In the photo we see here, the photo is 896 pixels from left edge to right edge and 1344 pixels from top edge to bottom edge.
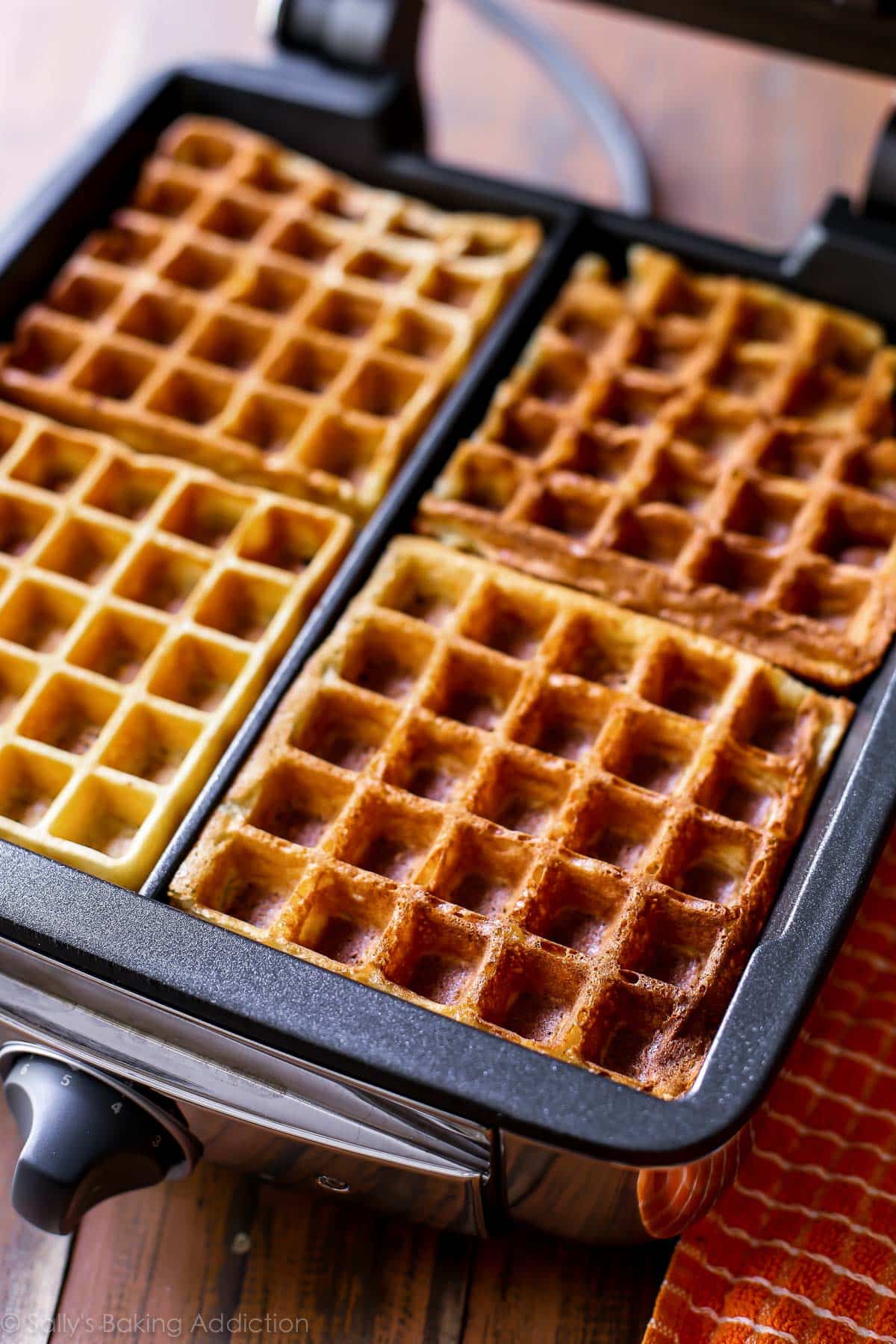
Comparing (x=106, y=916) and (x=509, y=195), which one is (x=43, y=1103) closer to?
(x=106, y=916)

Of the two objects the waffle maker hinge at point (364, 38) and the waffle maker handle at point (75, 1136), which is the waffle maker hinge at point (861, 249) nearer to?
the waffle maker hinge at point (364, 38)

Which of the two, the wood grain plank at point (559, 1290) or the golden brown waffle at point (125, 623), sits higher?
the golden brown waffle at point (125, 623)

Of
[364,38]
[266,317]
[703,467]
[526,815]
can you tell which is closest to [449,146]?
[364,38]

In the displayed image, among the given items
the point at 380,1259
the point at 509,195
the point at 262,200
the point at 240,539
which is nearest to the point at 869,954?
Result: the point at 380,1259

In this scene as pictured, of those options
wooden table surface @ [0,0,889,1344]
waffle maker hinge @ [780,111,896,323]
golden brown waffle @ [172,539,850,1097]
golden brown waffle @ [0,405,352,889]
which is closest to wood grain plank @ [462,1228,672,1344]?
wooden table surface @ [0,0,889,1344]

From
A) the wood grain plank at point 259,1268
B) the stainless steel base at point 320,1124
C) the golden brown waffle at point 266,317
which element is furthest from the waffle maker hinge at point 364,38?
the wood grain plank at point 259,1268

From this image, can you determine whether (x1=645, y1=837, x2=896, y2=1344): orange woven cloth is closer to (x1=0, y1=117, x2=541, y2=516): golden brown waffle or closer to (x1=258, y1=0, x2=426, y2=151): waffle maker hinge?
(x1=0, y1=117, x2=541, y2=516): golden brown waffle

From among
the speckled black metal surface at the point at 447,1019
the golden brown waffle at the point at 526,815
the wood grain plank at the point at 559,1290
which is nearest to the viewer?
the speckled black metal surface at the point at 447,1019
